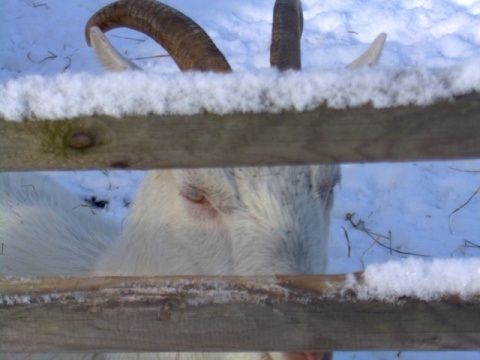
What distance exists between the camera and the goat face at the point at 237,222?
269cm

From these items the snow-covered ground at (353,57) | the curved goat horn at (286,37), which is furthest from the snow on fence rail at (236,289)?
the snow-covered ground at (353,57)

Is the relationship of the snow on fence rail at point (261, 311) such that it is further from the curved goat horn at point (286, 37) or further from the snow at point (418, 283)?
the curved goat horn at point (286, 37)

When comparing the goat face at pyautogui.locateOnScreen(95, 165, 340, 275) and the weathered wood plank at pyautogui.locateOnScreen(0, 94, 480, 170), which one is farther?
the goat face at pyautogui.locateOnScreen(95, 165, 340, 275)

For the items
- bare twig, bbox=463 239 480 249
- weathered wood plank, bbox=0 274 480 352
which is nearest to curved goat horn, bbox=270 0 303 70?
weathered wood plank, bbox=0 274 480 352

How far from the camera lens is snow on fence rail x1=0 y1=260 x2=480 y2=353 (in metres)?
1.86

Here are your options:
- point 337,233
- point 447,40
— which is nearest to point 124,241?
point 337,233

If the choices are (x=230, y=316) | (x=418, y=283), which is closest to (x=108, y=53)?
→ (x=230, y=316)

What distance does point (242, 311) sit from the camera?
74.1 inches

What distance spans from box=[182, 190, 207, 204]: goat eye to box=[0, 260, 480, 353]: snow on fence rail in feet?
3.31

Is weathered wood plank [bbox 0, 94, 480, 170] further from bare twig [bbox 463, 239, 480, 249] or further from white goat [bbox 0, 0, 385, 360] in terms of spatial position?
bare twig [bbox 463, 239, 480, 249]

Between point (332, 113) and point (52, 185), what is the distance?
374 cm

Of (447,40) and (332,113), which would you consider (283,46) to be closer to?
(332,113)

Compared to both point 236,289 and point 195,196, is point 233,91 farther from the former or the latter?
point 195,196

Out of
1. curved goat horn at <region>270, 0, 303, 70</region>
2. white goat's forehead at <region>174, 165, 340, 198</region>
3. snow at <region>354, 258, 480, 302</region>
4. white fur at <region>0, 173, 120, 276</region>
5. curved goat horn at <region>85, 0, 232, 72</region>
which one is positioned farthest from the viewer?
white fur at <region>0, 173, 120, 276</region>
